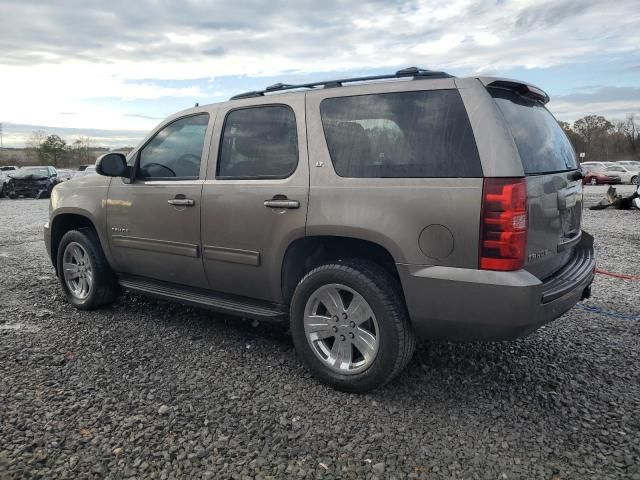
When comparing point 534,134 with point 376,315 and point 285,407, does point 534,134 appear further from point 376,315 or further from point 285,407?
point 285,407

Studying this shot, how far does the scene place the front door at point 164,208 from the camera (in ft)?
13.1

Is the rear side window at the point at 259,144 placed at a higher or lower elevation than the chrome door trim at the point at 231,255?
higher

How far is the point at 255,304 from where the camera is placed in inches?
149

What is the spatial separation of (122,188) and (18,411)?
203cm

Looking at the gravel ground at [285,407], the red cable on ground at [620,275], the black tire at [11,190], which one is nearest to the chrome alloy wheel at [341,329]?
the gravel ground at [285,407]

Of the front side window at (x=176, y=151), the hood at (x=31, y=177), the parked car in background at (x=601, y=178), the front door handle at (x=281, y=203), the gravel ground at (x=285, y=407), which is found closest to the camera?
the gravel ground at (x=285, y=407)

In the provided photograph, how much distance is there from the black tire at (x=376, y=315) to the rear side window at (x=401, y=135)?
1.94ft

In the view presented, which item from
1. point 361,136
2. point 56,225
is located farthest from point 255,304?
point 56,225

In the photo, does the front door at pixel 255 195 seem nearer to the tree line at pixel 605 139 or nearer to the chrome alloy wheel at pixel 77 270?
the chrome alloy wheel at pixel 77 270

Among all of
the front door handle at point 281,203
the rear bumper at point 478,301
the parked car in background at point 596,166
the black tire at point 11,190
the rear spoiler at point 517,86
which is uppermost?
the rear spoiler at point 517,86

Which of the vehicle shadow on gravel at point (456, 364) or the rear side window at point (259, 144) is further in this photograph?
the rear side window at point (259, 144)

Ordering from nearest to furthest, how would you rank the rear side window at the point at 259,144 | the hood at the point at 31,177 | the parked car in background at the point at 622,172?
the rear side window at the point at 259,144 < the hood at the point at 31,177 < the parked car in background at the point at 622,172

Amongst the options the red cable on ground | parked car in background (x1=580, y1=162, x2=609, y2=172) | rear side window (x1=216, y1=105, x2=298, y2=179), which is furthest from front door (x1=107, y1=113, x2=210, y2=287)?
parked car in background (x1=580, y1=162, x2=609, y2=172)

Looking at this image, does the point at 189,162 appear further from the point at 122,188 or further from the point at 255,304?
the point at 255,304
